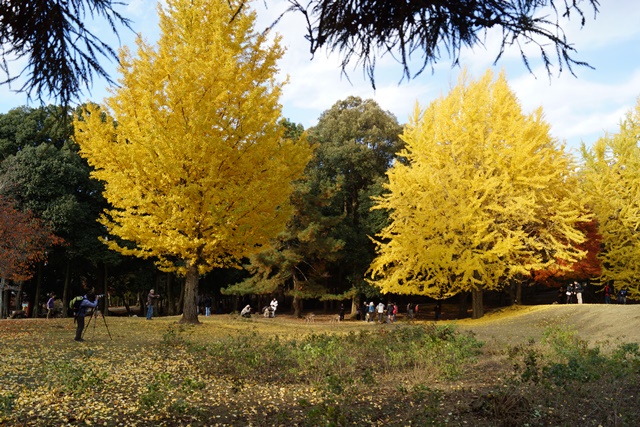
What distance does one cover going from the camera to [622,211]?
27.4 meters

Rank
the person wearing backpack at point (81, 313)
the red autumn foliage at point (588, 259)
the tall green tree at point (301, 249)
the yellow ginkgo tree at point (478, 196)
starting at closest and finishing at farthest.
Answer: the person wearing backpack at point (81, 313), the yellow ginkgo tree at point (478, 196), the red autumn foliage at point (588, 259), the tall green tree at point (301, 249)

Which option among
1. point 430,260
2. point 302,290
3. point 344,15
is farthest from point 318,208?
point 344,15

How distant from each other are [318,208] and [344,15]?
82.8 feet

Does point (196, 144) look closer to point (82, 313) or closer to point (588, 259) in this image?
point (82, 313)

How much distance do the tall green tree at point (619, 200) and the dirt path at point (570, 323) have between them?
8.54 metres

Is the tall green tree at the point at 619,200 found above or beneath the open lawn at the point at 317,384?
above

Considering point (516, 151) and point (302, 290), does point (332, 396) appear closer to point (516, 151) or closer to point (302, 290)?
point (516, 151)

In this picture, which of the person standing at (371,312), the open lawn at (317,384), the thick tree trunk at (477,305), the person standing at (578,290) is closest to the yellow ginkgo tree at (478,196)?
the thick tree trunk at (477,305)

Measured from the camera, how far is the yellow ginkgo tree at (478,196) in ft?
69.3

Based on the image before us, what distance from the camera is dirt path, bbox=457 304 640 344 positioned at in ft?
45.0

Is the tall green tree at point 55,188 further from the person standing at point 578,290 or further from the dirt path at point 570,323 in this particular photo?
the person standing at point 578,290

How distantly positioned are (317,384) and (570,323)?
44.5 ft

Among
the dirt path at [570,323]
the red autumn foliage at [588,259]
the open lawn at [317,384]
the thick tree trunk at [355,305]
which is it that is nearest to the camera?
the open lawn at [317,384]

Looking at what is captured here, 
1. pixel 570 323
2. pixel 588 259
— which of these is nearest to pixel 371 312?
pixel 588 259
